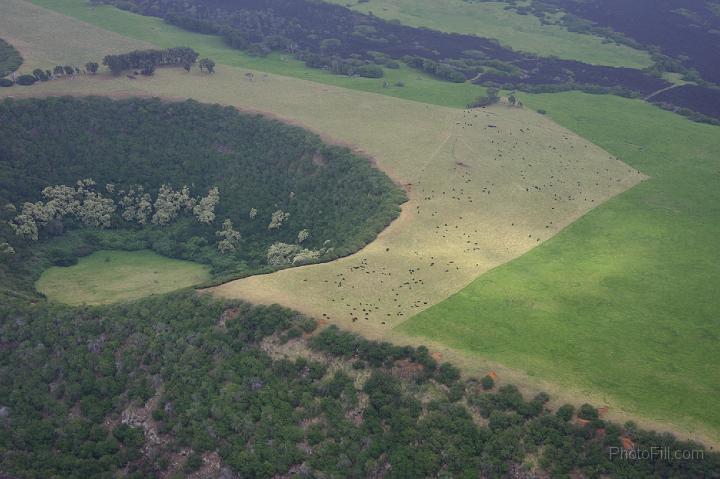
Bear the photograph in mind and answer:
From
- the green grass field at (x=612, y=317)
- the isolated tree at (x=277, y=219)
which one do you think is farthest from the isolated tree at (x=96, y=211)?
the green grass field at (x=612, y=317)

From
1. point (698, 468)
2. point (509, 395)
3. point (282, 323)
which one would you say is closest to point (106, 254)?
point (282, 323)

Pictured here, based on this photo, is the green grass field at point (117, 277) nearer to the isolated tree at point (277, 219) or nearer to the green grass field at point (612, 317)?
the isolated tree at point (277, 219)

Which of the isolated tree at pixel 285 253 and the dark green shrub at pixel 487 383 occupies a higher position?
the dark green shrub at pixel 487 383

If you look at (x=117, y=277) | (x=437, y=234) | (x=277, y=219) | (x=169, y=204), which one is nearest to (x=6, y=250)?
(x=117, y=277)

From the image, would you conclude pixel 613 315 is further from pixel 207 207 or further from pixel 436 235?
pixel 207 207

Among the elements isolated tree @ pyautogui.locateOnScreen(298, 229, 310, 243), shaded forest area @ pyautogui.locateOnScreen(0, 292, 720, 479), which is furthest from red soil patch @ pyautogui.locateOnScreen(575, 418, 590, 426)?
isolated tree @ pyautogui.locateOnScreen(298, 229, 310, 243)

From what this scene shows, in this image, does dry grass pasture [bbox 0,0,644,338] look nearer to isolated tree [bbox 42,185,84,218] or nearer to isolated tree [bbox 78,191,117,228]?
isolated tree [bbox 78,191,117,228]

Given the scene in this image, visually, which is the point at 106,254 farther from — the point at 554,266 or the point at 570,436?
the point at 570,436
